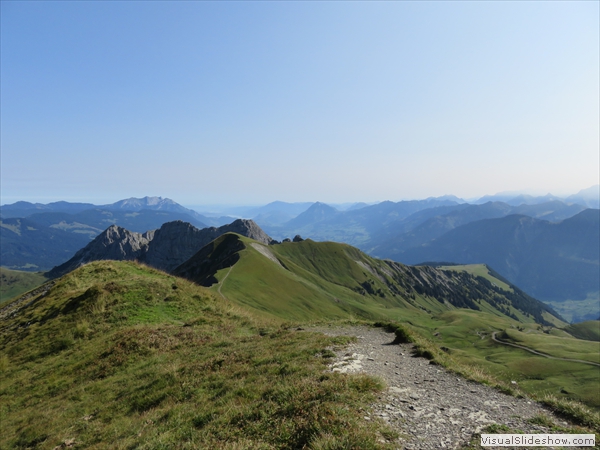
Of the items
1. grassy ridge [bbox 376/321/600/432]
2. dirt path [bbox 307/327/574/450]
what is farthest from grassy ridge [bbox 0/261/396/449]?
grassy ridge [bbox 376/321/600/432]

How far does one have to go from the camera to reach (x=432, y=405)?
11.4 meters

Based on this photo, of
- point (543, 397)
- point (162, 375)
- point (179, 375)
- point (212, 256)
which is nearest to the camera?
point (543, 397)

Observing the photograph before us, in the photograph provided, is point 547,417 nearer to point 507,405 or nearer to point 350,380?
point 507,405

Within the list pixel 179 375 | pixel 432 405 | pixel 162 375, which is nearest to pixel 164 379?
pixel 162 375

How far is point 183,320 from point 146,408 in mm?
15097

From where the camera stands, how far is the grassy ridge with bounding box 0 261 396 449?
31.7 ft

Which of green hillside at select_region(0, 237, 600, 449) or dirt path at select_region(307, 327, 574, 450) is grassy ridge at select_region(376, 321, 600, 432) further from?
green hillside at select_region(0, 237, 600, 449)

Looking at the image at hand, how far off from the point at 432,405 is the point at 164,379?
504 inches

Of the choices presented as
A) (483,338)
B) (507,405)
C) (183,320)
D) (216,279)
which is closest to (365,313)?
(483,338)

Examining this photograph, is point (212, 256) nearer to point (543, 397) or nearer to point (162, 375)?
point (162, 375)

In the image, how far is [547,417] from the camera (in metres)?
11.0

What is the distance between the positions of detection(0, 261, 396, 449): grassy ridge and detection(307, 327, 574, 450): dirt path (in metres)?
1.00

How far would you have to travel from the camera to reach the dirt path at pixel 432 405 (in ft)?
31.0

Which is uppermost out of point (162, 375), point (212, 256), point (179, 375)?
point (179, 375)
